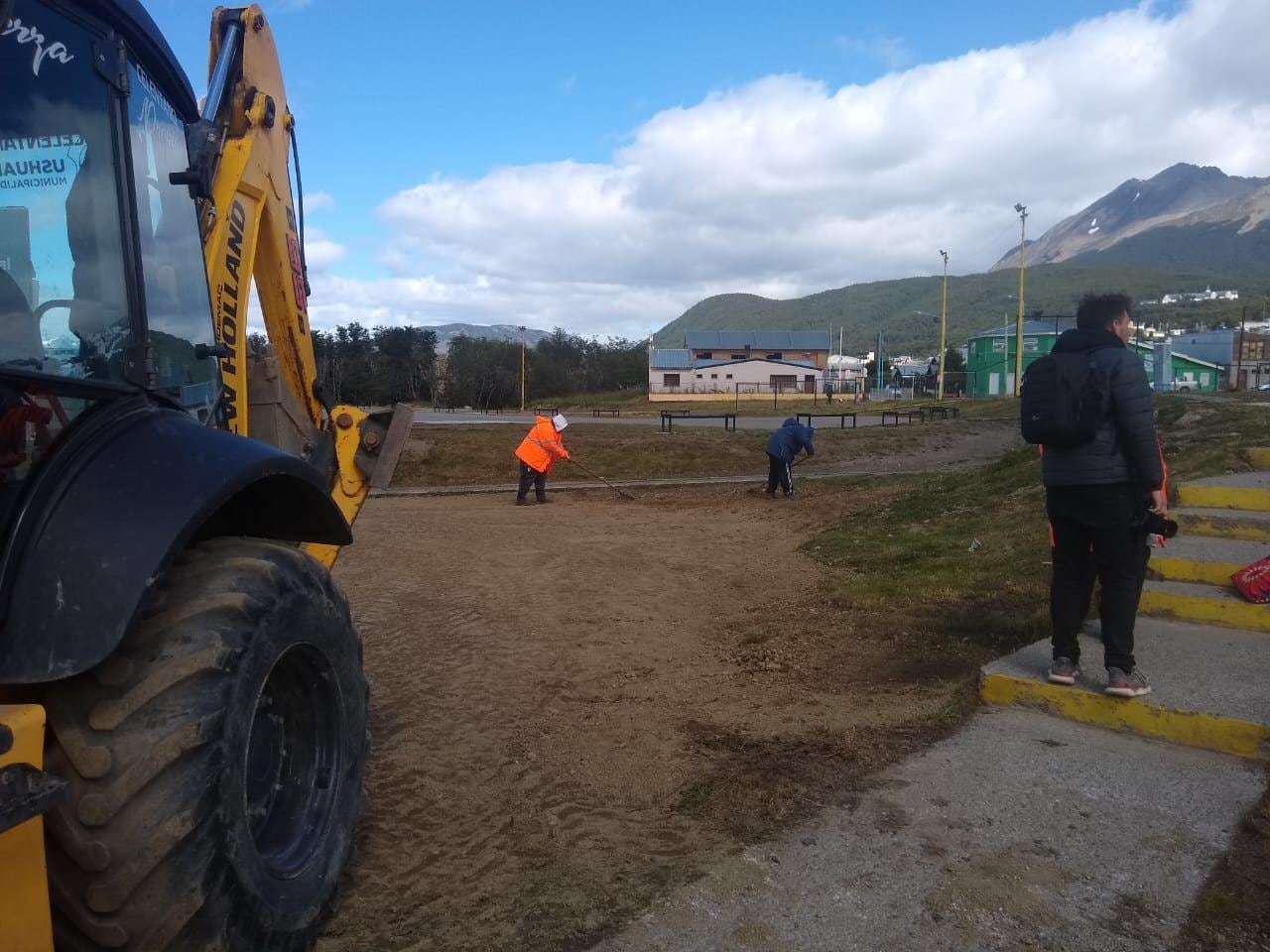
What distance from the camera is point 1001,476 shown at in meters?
14.0

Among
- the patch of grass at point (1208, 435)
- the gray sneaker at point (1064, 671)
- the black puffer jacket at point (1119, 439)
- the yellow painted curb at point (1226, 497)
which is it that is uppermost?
Result: the black puffer jacket at point (1119, 439)

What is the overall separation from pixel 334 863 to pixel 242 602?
3.34ft

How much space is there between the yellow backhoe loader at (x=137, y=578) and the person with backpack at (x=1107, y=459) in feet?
11.0

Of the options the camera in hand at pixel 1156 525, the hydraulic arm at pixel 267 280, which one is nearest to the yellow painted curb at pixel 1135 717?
the camera in hand at pixel 1156 525

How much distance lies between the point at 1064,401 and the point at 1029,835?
2060mm

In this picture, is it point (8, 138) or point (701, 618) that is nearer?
point (8, 138)

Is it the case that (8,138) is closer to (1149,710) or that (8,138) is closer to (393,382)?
(1149,710)

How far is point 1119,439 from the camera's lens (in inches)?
182

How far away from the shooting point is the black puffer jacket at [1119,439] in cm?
451

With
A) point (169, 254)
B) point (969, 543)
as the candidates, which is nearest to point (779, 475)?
point (969, 543)

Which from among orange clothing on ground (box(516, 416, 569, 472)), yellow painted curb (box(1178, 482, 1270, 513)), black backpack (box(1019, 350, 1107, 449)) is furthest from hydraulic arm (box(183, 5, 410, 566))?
orange clothing on ground (box(516, 416, 569, 472))

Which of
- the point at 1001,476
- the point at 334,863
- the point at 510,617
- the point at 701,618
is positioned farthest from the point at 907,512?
the point at 334,863

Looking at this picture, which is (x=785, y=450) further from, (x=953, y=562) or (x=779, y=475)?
(x=953, y=562)

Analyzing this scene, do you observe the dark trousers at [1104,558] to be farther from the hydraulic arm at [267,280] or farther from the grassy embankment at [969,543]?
the hydraulic arm at [267,280]
